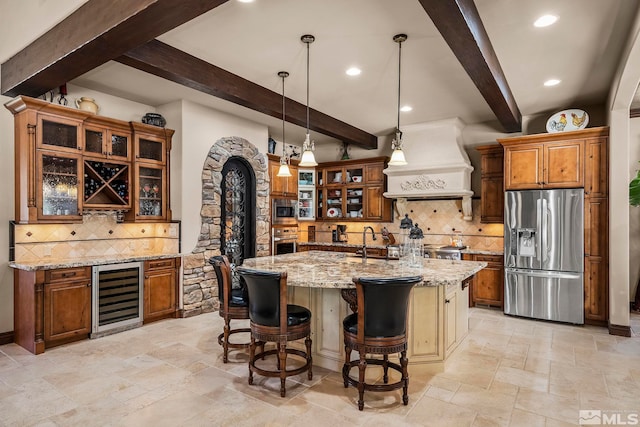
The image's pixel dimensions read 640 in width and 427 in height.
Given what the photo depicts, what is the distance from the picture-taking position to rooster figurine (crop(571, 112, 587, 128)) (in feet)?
16.1

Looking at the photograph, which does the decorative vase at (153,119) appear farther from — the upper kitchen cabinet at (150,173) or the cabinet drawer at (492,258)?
the cabinet drawer at (492,258)

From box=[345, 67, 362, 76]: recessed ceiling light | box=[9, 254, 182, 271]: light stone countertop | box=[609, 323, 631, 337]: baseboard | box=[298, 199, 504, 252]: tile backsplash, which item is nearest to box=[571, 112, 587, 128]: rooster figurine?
box=[298, 199, 504, 252]: tile backsplash

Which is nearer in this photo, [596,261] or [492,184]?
[596,261]

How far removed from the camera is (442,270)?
3332mm

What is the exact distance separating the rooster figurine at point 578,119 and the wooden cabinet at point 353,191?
291 centimetres

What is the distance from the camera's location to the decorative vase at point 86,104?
4.38m

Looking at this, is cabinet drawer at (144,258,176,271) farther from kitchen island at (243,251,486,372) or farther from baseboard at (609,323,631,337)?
baseboard at (609,323,631,337)

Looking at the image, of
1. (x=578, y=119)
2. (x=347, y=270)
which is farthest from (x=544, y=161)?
(x=347, y=270)

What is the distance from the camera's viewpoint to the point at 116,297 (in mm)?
4344

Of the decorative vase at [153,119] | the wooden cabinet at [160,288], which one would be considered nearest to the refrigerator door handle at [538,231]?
the wooden cabinet at [160,288]

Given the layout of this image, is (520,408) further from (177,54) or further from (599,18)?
(177,54)

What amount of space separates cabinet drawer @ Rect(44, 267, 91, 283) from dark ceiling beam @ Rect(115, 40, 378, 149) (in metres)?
2.23

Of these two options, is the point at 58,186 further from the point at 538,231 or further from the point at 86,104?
the point at 538,231

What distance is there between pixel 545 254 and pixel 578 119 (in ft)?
6.07
